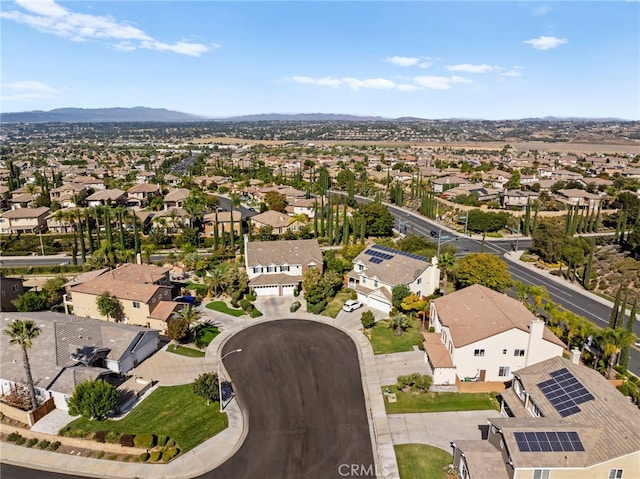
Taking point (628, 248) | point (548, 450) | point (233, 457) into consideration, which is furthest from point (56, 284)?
point (628, 248)

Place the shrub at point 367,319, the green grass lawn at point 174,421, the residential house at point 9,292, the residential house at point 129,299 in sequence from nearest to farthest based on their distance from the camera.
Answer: the green grass lawn at point 174,421 → the shrub at point 367,319 → the residential house at point 129,299 → the residential house at point 9,292

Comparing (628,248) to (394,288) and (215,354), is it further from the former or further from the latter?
(215,354)

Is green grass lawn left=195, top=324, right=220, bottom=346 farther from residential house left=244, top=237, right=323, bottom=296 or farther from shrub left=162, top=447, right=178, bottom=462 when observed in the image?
shrub left=162, top=447, right=178, bottom=462

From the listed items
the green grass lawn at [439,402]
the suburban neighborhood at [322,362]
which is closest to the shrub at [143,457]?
the suburban neighborhood at [322,362]

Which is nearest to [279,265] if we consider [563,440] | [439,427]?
[439,427]

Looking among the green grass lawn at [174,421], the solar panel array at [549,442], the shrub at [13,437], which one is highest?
the solar panel array at [549,442]

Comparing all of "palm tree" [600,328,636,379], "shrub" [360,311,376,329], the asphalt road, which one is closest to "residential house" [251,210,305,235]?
the asphalt road

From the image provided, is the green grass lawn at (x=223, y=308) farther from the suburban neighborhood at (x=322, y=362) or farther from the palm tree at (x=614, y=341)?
the palm tree at (x=614, y=341)
